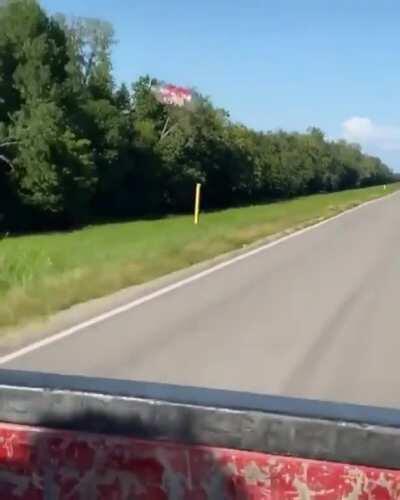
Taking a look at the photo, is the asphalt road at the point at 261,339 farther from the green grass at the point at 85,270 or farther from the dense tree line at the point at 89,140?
the dense tree line at the point at 89,140

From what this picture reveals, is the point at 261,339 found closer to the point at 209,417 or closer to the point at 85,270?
the point at 85,270

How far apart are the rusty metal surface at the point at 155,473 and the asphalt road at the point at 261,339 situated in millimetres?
6842

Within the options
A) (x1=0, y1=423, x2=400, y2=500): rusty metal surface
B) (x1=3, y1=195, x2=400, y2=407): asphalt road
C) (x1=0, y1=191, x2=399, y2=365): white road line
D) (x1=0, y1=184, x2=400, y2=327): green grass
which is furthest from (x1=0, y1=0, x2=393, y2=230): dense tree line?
(x1=0, y1=423, x2=400, y2=500): rusty metal surface

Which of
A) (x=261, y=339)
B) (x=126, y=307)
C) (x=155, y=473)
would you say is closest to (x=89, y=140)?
(x=126, y=307)

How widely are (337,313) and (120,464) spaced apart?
13310mm

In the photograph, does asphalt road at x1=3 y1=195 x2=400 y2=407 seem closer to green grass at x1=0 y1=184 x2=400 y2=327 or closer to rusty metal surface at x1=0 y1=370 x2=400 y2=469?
green grass at x1=0 y1=184 x2=400 y2=327

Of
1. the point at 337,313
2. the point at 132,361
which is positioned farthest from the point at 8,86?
the point at 132,361

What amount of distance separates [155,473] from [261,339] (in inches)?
409

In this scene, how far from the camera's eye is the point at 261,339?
12.9 meters

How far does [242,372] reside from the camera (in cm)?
1058

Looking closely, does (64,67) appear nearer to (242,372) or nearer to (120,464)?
(242,372)

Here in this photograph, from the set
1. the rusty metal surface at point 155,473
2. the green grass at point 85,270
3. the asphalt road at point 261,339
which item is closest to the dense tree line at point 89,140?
the green grass at point 85,270

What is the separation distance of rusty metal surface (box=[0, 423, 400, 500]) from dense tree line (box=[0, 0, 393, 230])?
5574 centimetres

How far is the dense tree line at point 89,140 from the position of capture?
194 feet
